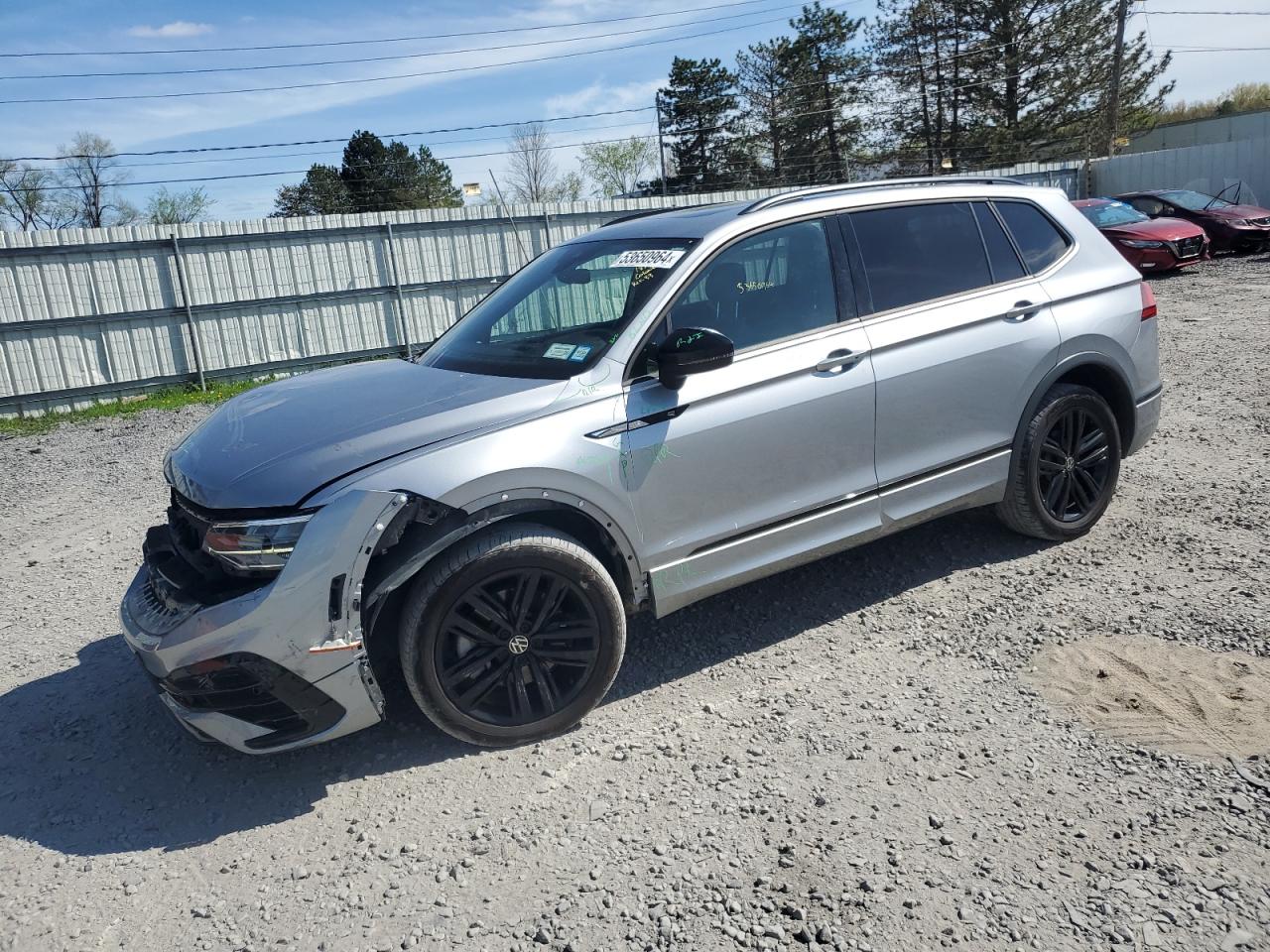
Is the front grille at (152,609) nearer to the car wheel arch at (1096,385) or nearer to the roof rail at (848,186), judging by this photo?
the roof rail at (848,186)

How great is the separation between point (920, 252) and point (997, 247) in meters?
0.55

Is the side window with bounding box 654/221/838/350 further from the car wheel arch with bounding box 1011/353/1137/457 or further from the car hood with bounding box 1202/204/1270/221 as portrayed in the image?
the car hood with bounding box 1202/204/1270/221

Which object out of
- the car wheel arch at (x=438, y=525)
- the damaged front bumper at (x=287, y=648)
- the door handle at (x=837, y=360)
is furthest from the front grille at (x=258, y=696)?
the door handle at (x=837, y=360)

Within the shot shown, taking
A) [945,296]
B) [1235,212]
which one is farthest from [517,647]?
[1235,212]

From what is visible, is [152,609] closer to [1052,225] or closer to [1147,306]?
[1052,225]

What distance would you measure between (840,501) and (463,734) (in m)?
1.88

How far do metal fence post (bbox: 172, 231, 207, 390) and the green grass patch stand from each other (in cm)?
24

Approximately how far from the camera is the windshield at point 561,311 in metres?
3.89

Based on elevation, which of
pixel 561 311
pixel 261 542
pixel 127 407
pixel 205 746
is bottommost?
pixel 205 746

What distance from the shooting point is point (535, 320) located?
4457 mm

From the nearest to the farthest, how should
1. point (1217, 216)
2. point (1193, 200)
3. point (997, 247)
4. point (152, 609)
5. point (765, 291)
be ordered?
point (152, 609), point (765, 291), point (997, 247), point (1217, 216), point (1193, 200)

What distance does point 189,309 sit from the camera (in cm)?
1377

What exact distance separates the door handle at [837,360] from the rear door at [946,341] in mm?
134

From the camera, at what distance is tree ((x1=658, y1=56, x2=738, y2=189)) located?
45.8 meters
